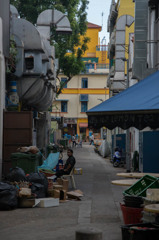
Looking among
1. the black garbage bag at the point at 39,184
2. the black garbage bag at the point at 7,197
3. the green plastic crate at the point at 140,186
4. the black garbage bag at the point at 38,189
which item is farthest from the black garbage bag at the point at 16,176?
the green plastic crate at the point at 140,186

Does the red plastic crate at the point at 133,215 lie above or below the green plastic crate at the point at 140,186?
below

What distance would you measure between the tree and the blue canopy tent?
86.0ft

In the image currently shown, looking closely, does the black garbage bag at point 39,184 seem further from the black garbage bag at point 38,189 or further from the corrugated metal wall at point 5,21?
the corrugated metal wall at point 5,21

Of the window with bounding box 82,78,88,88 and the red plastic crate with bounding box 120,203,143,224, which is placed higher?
the window with bounding box 82,78,88,88

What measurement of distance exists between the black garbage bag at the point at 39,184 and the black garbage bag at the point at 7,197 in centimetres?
115

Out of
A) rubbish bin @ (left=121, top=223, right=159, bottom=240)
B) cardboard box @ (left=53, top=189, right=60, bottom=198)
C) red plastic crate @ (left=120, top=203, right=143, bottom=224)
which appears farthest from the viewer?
cardboard box @ (left=53, top=189, right=60, bottom=198)

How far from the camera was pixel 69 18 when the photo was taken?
38938 millimetres

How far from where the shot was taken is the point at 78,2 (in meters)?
39.5

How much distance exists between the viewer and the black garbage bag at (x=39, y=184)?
13055 millimetres

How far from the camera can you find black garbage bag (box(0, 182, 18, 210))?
461 inches

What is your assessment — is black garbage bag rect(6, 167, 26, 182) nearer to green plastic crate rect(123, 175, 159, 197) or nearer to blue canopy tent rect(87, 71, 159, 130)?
blue canopy tent rect(87, 71, 159, 130)

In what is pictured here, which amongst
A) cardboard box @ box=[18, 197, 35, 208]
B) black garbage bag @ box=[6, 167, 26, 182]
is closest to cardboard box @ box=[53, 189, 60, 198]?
black garbage bag @ box=[6, 167, 26, 182]

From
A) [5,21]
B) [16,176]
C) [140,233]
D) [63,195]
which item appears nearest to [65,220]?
[63,195]

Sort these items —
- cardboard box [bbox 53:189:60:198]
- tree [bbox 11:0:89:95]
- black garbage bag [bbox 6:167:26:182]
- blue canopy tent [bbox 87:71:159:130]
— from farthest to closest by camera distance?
tree [bbox 11:0:89:95], cardboard box [bbox 53:189:60:198], black garbage bag [bbox 6:167:26:182], blue canopy tent [bbox 87:71:159:130]
